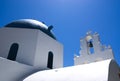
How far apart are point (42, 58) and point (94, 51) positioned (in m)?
4.36

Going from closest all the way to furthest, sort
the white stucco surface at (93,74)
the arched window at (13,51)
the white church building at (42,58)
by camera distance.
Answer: the white stucco surface at (93,74)
the white church building at (42,58)
the arched window at (13,51)

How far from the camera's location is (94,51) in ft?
35.4

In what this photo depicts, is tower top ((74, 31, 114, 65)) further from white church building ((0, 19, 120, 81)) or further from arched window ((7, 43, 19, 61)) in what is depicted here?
arched window ((7, 43, 19, 61))

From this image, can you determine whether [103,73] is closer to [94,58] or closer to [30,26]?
[94,58]

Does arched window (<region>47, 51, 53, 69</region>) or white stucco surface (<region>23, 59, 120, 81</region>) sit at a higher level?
arched window (<region>47, 51, 53, 69</region>)

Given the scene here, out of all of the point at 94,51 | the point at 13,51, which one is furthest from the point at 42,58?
the point at 94,51

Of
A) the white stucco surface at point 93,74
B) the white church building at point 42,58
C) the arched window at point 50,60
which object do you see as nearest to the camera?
the white stucco surface at point 93,74

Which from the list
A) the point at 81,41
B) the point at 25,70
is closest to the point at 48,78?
the point at 25,70

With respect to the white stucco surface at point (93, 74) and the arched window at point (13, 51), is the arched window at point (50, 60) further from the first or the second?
the white stucco surface at point (93, 74)

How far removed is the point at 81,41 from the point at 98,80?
737 cm

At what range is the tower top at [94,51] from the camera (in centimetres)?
1020

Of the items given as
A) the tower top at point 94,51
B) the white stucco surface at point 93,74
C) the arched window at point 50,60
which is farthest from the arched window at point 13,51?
the tower top at point 94,51

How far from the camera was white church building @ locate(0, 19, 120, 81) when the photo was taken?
548 cm

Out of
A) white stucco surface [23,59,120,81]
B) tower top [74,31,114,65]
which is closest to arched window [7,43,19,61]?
white stucco surface [23,59,120,81]
